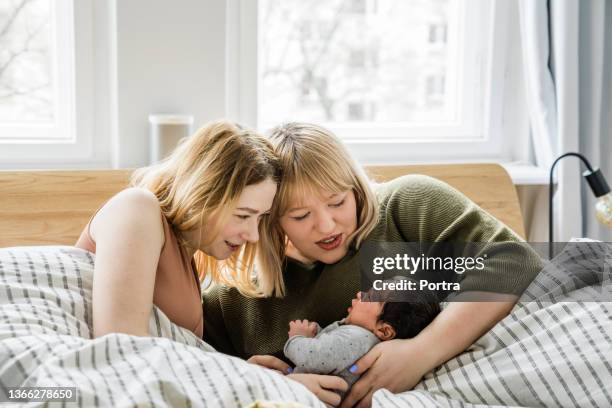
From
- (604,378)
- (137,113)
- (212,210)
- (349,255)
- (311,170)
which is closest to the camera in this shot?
(604,378)

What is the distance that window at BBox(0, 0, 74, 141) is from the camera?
224 cm

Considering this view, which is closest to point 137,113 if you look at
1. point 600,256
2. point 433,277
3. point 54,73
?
point 54,73

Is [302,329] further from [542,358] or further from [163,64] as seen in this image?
[163,64]

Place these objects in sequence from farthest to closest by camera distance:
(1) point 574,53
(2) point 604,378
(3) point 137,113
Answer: (1) point 574,53 → (3) point 137,113 → (2) point 604,378

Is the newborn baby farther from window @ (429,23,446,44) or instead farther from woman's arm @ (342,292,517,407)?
window @ (429,23,446,44)

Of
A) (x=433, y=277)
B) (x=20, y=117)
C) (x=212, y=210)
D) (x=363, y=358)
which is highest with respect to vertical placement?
(x=20, y=117)

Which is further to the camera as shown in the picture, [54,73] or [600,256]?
[54,73]

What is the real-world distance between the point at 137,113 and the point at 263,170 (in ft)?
2.66

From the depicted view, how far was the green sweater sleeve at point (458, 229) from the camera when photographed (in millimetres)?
1539

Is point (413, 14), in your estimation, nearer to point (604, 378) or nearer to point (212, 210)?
point (212, 210)

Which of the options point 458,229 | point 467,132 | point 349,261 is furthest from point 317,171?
point 467,132

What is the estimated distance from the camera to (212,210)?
57.1 inches

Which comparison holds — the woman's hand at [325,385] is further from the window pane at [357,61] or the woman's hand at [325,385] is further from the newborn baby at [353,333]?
the window pane at [357,61]

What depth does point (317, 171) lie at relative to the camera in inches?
62.7
